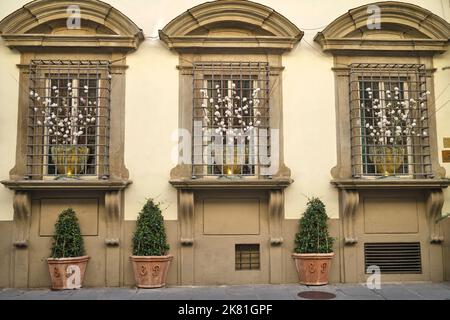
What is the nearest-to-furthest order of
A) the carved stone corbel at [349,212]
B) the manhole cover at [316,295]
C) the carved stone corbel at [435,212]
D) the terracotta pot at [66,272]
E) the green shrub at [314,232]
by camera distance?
the manhole cover at [316,295] → the terracotta pot at [66,272] → the green shrub at [314,232] → the carved stone corbel at [349,212] → the carved stone corbel at [435,212]

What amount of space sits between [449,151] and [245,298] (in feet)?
15.6

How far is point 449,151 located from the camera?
8672 mm

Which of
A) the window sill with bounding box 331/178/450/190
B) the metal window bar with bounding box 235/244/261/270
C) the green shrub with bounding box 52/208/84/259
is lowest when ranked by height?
the metal window bar with bounding box 235/244/261/270

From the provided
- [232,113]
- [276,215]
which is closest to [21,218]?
[232,113]

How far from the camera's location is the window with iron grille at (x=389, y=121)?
8594 millimetres

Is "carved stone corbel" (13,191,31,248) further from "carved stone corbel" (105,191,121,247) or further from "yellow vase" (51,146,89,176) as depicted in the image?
"carved stone corbel" (105,191,121,247)

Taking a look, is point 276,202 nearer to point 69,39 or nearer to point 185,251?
point 185,251

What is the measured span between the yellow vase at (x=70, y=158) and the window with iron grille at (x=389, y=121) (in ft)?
16.3

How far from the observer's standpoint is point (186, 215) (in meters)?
8.25

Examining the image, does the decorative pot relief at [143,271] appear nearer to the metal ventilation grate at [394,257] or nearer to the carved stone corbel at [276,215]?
the carved stone corbel at [276,215]


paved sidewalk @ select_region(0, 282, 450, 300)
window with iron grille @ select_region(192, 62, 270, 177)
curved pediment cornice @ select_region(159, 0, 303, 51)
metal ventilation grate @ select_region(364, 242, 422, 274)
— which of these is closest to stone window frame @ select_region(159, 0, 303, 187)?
curved pediment cornice @ select_region(159, 0, 303, 51)

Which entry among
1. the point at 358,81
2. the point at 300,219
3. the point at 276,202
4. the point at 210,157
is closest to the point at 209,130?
the point at 210,157

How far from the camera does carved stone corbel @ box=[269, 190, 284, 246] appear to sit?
27.1 ft

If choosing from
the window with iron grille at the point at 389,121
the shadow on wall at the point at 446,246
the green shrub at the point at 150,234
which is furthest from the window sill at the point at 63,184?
the shadow on wall at the point at 446,246
